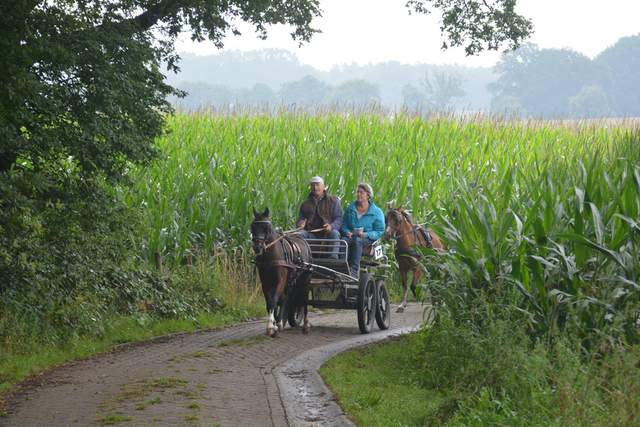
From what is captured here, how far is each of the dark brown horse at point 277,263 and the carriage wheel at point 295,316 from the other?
25.9 inches

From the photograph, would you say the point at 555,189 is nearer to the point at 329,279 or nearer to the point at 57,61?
the point at 329,279

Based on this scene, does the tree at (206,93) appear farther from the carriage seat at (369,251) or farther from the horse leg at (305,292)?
the horse leg at (305,292)

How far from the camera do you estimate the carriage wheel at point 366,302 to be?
10492mm

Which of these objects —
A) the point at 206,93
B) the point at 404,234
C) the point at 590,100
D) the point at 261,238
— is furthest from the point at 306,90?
the point at 261,238

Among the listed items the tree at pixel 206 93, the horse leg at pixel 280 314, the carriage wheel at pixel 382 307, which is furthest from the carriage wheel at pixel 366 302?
the tree at pixel 206 93

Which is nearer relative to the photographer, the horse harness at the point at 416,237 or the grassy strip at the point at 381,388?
the grassy strip at the point at 381,388

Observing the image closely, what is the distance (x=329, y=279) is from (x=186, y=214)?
5.27m

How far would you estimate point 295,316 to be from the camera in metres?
11.8

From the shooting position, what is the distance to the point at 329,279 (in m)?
10.9

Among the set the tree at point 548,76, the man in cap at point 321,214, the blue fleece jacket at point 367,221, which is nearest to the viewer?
the man in cap at point 321,214

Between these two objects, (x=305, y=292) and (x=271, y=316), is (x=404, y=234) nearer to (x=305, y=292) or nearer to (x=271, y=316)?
(x=305, y=292)

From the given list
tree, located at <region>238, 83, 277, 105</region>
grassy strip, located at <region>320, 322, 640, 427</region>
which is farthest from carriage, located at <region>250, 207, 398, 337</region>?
tree, located at <region>238, 83, 277, 105</region>

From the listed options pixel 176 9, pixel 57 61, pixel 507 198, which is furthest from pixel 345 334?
pixel 176 9

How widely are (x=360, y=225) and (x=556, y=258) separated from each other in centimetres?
512
